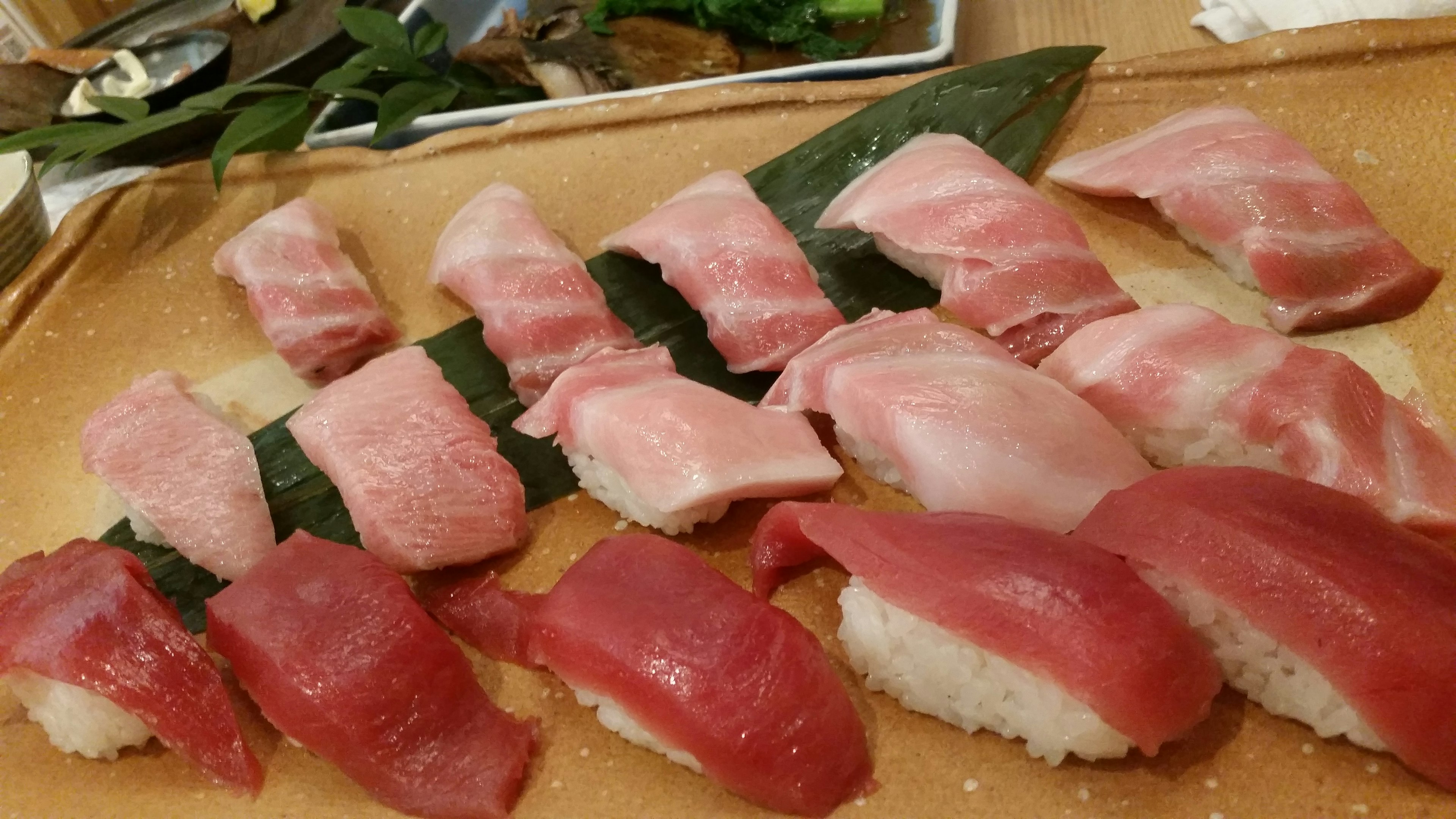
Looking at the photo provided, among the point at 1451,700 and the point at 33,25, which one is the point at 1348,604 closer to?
the point at 1451,700

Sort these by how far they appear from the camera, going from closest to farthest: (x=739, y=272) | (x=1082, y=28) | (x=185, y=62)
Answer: (x=739, y=272)
(x=1082, y=28)
(x=185, y=62)

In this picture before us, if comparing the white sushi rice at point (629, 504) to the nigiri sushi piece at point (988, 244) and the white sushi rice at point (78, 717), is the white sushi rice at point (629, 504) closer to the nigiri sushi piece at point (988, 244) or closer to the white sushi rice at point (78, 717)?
the nigiri sushi piece at point (988, 244)

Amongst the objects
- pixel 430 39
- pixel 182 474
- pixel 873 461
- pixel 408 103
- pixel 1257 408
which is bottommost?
pixel 873 461

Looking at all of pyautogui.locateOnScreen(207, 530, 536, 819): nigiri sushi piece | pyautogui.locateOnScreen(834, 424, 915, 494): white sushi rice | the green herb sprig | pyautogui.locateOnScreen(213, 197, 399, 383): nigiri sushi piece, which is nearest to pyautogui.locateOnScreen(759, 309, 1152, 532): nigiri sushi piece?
pyautogui.locateOnScreen(834, 424, 915, 494): white sushi rice

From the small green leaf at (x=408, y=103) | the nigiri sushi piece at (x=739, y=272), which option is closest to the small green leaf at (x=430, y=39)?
the small green leaf at (x=408, y=103)

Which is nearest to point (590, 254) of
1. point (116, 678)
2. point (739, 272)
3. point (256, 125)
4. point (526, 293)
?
point (526, 293)

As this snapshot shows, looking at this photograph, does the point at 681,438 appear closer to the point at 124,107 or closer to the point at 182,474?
the point at 182,474
